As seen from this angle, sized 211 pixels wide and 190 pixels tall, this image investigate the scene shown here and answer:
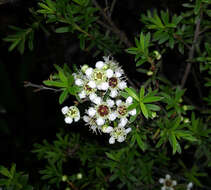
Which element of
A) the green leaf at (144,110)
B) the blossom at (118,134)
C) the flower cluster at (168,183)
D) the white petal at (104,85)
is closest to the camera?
the green leaf at (144,110)

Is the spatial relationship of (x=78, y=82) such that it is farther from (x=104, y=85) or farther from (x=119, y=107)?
(x=119, y=107)

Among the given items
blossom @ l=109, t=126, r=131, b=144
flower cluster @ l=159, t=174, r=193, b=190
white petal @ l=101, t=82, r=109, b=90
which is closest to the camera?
white petal @ l=101, t=82, r=109, b=90

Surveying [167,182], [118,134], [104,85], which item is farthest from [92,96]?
[167,182]

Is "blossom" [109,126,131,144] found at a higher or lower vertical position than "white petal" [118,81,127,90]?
lower

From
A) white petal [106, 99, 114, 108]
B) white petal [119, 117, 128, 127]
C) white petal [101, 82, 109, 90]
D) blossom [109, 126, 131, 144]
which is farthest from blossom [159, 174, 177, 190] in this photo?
white petal [101, 82, 109, 90]

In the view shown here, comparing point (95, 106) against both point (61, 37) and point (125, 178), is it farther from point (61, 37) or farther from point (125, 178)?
point (61, 37)

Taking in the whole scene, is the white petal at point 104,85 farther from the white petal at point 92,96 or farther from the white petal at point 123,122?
the white petal at point 123,122

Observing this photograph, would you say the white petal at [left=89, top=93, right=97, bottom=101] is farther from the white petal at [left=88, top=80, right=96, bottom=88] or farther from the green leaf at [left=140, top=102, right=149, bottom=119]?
the green leaf at [left=140, top=102, right=149, bottom=119]

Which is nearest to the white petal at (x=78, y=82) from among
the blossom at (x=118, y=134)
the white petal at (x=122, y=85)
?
the white petal at (x=122, y=85)
